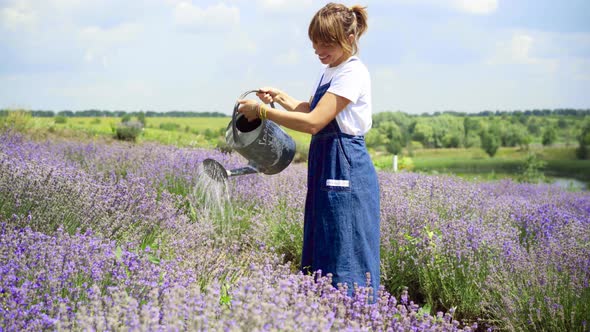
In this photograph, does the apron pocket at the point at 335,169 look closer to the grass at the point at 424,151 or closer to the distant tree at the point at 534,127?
the grass at the point at 424,151

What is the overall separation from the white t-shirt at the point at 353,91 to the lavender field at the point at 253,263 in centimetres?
72

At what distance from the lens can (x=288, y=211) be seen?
422 centimetres

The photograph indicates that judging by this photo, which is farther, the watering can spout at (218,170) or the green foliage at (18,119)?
the green foliage at (18,119)

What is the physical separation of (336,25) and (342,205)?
0.80 metres

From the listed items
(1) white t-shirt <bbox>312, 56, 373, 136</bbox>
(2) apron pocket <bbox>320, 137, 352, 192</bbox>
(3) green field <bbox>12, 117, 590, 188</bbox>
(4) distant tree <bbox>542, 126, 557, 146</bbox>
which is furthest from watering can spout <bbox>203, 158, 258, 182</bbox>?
(4) distant tree <bbox>542, 126, 557, 146</bbox>

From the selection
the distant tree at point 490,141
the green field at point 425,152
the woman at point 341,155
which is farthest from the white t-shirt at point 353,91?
the distant tree at point 490,141

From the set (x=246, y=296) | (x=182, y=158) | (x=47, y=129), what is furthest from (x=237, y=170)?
(x=47, y=129)

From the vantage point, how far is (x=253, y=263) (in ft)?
8.16

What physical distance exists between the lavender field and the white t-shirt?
0.72m

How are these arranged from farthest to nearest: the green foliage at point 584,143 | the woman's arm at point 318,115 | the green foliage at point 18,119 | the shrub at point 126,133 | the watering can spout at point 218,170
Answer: the green foliage at point 584,143, the shrub at point 126,133, the green foliage at point 18,119, the watering can spout at point 218,170, the woman's arm at point 318,115

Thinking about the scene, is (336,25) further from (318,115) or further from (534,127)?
(534,127)

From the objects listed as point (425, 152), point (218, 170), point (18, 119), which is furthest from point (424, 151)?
point (218, 170)

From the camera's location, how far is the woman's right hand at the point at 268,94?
2771 mm

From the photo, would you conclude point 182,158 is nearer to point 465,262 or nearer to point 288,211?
point 288,211
